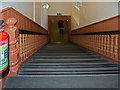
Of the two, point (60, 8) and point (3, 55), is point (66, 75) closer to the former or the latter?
point (3, 55)

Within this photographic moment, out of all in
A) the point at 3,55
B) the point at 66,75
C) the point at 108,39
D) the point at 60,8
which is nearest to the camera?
the point at 3,55

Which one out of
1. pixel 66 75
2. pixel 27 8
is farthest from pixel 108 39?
pixel 27 8

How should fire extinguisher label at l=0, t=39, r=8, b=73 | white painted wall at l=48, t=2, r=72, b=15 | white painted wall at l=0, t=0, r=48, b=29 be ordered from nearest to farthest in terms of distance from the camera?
fire extinguisher label at l=0, t=39, r=8, b=73
white painted wall at l=0, t=0, r=48, b=29
white painted wall at l=48, t=2, r=72, b=15

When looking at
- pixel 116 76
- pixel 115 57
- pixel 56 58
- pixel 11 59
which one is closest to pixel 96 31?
pixel 115 57

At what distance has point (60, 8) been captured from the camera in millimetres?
10281

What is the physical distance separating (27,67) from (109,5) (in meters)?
2.96

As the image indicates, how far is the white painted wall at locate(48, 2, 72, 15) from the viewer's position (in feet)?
33.4

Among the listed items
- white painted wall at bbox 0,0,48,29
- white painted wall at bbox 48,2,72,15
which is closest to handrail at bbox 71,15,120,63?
white painted wall at bbox 0,0,48,29

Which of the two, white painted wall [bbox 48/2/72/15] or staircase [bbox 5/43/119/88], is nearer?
staircase [bbox 5/43/119/88]

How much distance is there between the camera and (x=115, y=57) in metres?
2.98

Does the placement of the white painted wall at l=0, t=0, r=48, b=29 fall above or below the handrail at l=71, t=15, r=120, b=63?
above

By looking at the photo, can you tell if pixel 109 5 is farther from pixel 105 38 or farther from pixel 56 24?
pixel 56 24

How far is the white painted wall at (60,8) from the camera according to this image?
401 inches

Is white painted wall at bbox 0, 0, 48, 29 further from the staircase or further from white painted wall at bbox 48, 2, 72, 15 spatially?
white painted wall at bbox 48, 2, 72, 15
